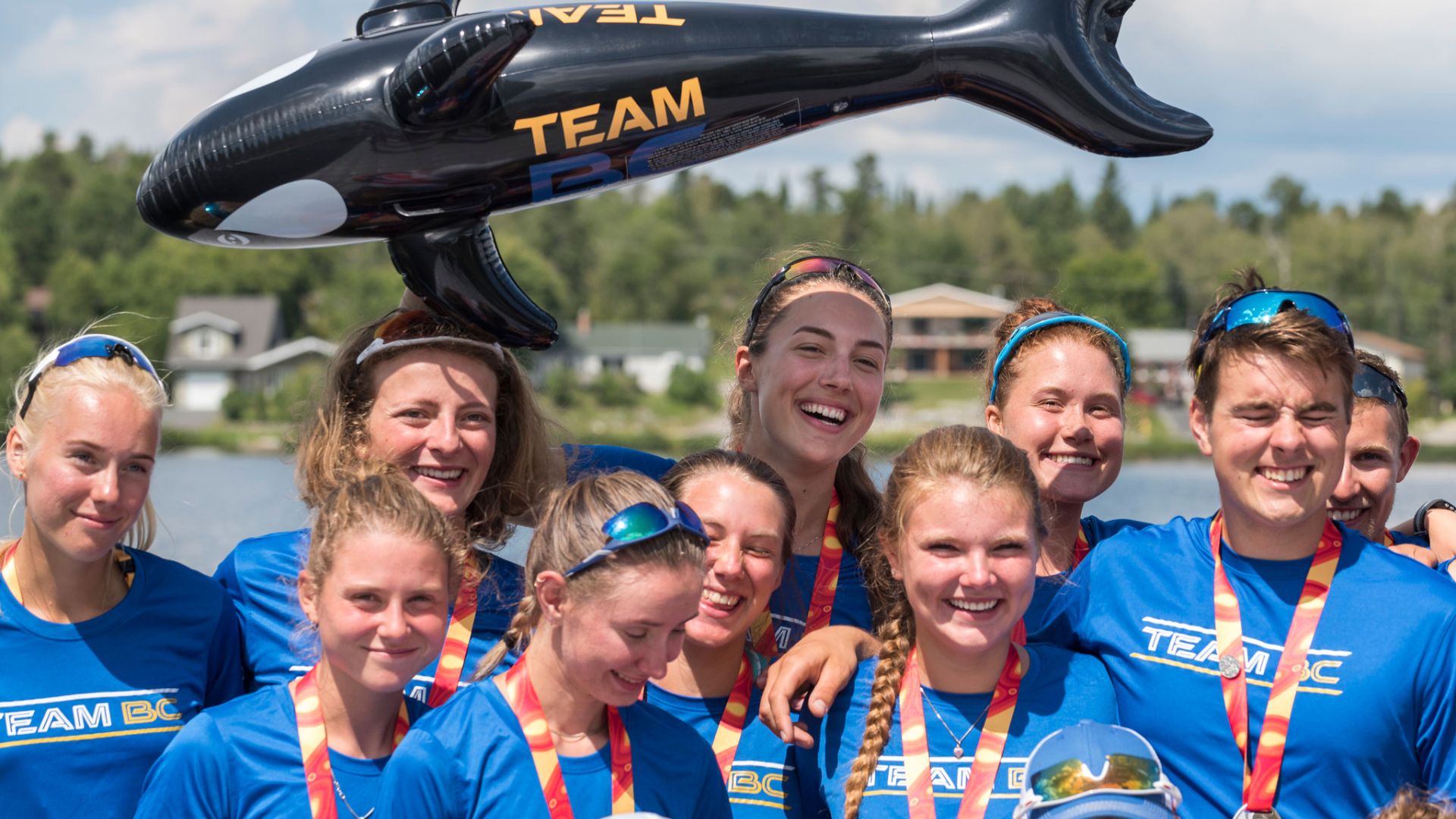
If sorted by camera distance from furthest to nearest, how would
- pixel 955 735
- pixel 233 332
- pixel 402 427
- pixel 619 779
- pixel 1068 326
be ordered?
pixel 233 332 < pixel 1068 326 < pixel 402 427 < pixel 955 735 < pixel 619 779

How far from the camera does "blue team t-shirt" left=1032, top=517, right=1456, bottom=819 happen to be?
3455mm

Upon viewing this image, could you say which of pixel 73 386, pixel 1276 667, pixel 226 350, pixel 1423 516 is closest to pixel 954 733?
pixel 1276 667

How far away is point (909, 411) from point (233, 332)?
35.0 meters

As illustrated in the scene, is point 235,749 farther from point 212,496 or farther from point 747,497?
point 212,496

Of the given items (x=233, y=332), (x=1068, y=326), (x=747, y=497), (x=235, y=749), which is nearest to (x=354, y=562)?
(x=235, y=749)

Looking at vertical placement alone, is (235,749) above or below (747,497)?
below

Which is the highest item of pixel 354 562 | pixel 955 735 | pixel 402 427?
pixel 402 427

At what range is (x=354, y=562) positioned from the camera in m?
3.44

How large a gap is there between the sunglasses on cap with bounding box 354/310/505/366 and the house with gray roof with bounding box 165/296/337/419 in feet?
222

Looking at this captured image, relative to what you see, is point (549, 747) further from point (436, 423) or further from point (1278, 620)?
point (1278, 620)

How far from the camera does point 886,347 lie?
4.70m

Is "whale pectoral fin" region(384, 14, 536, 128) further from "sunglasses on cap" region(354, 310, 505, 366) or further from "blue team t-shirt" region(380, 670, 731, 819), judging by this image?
"blue team t-shirt" region(380, 670, 731, 819)

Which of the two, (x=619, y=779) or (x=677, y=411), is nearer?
(x=619, y=779)

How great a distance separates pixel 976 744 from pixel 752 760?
1.95 ft
